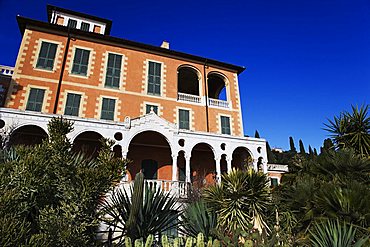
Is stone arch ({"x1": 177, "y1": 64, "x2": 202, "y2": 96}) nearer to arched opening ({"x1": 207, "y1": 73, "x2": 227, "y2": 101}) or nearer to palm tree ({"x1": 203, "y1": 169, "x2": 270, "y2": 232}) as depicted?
arched opening ({"x1": 207, "y1": 73, "x2": 227, "y2": 101})

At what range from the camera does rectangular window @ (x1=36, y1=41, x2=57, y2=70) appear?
1772cm

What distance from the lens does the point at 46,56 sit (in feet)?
59.1

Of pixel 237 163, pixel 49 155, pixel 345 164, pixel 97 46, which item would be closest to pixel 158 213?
pixel 49 155

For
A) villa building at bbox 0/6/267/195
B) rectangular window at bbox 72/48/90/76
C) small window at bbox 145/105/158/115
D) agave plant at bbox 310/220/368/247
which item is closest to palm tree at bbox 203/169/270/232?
agave plant at bbox 310/220/368/247

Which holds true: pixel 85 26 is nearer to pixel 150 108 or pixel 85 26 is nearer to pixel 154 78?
pixel 154 78

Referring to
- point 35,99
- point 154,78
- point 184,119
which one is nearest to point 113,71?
point 154,78

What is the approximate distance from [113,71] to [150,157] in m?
7.82

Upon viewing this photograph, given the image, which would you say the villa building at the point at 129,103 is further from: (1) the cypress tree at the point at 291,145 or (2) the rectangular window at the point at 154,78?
(1) the cypress tree at the point at 291,145

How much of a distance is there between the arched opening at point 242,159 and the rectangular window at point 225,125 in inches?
85.1

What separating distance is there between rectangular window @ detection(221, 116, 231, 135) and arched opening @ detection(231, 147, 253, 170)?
216cm

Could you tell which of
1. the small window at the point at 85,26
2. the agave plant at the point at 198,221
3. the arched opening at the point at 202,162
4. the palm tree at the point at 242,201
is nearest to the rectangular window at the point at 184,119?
the arched opening at the point at 202,162

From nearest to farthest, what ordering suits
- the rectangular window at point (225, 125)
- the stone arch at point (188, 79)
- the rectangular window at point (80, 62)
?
the rectangular window at point (80, 62)
the rectangular window at point (225, 125)
the stone arch at point (188, 79)

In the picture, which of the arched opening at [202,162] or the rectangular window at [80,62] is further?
→ the arched opening at [202,162]

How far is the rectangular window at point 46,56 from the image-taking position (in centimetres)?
1772
